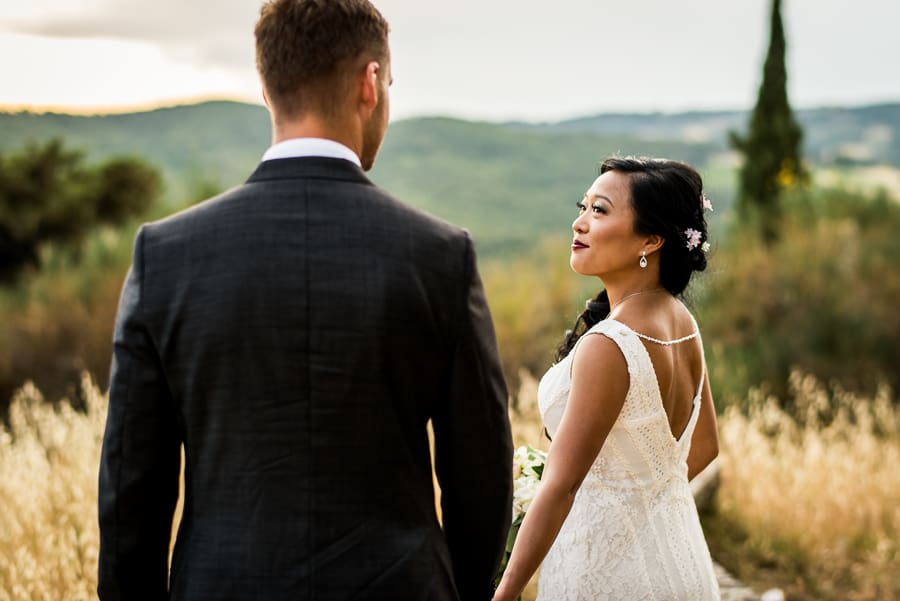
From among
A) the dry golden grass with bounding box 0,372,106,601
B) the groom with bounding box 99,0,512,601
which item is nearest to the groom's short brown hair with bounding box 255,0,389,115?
the groom with bounding box 99,0,512,601

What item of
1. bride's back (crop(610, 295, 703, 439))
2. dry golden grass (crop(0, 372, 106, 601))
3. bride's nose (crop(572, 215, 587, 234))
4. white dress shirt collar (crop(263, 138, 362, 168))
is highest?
white dress shirt collar (crop(263, 138, 362, 168))

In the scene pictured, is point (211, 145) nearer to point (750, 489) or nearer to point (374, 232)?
point (750, 489)

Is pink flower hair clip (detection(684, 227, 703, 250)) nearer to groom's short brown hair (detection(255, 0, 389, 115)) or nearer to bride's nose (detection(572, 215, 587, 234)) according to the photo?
bride's nose (detection(572, 215, 587, 234))

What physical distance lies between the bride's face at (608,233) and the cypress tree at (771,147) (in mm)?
11695

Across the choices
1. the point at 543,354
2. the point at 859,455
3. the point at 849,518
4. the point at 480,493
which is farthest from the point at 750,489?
the point at 480,493

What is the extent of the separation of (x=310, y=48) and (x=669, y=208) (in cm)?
142

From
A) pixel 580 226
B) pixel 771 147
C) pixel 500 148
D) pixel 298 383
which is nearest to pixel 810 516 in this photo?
pixel 580 226

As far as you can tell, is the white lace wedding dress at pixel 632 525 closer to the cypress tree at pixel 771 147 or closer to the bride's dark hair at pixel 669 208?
the bride's dark hair at pixel 669 208

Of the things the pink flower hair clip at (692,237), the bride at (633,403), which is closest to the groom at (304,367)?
the bride at (633,403)

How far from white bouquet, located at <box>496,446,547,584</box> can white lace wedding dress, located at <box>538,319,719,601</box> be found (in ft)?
0.48

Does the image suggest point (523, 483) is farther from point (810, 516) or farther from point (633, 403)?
point (810, 516)

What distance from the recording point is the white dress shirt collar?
1.87 meters

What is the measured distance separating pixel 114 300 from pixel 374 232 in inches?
381

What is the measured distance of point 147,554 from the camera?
76.4 inches
